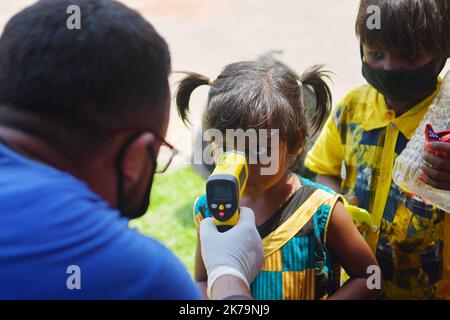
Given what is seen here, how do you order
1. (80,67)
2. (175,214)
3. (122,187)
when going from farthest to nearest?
(175,214) → (122,187) → (80,67)

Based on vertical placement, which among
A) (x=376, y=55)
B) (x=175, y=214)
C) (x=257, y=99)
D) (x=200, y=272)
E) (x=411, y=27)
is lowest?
(x=175, y=214)

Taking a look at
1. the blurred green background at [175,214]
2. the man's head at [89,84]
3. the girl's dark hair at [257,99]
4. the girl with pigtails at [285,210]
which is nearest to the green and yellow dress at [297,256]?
the girl with pigtails at [285,210]

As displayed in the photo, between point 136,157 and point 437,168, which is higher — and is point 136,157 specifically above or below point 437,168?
above

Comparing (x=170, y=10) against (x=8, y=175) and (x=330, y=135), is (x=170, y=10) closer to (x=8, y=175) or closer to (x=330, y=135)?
(x=330, y=135)

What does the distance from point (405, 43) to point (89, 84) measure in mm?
1369

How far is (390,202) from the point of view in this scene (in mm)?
2479

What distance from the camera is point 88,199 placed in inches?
54.1

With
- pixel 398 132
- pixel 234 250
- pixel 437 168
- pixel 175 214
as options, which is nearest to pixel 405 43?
pixel 398 132

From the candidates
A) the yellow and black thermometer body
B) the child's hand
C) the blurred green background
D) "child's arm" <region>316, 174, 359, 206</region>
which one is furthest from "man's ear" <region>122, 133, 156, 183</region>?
the blurred green background

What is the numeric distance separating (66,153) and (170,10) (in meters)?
9.96

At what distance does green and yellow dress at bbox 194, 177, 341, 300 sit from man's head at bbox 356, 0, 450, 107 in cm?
53

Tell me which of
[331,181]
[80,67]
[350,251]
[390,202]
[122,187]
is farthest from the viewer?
[331,181]

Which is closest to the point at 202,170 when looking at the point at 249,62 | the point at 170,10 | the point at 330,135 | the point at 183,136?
the point at 183,136

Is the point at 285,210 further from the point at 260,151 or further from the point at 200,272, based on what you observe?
the point at 200,272
